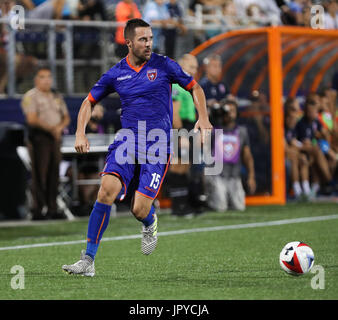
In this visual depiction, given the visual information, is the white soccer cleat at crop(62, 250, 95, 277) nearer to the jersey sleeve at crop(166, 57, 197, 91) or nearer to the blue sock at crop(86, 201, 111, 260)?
the blue sock at crop(86, 201, 111, 260)

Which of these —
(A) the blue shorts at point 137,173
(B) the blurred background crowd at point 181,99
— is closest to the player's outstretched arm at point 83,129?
(A) the blue shorts at point 137,173

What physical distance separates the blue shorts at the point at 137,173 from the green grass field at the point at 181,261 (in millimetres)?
747

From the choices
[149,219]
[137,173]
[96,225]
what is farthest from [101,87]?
[149,219]

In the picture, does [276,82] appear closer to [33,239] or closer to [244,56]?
[244,56]

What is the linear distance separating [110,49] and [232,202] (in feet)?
11.7

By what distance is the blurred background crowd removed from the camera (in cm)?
1455

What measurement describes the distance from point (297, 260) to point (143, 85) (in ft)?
6.98

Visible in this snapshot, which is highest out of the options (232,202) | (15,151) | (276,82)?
(276,82)

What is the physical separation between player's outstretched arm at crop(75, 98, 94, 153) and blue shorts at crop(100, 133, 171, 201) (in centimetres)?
31

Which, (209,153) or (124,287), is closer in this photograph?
(124,287)

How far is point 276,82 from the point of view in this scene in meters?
16.0

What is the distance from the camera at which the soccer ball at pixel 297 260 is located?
7484 millimetres
